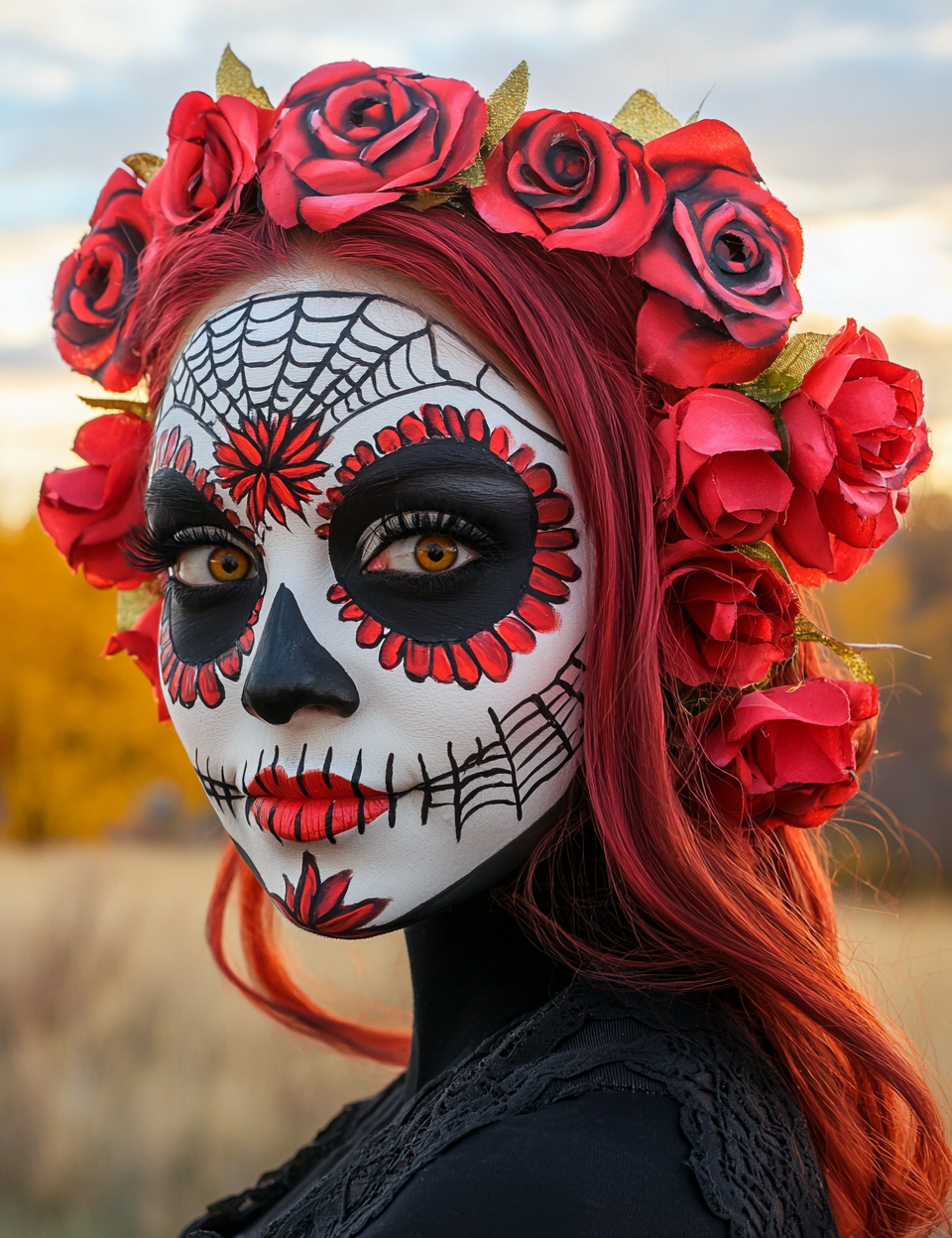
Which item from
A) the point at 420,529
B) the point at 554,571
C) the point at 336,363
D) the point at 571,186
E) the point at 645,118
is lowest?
the point at 554,571

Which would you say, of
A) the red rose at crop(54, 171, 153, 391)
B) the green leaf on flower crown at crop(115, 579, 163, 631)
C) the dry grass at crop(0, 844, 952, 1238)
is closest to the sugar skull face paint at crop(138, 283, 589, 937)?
the red rose at crop(54, 171, 153, 391)

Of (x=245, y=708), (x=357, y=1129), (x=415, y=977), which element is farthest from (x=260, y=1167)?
(x=245, y=708)

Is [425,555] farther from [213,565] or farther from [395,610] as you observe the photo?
[213,565]

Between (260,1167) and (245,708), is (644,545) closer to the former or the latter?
(245,708)

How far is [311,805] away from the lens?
64.4 inches

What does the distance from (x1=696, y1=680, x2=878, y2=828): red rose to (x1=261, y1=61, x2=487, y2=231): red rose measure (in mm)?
882

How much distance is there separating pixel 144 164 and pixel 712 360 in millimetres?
1169

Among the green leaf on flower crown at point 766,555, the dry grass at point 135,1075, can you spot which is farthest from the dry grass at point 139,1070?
the green leaf on flower crown at point 766,555

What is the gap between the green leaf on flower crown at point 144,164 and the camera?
2107 mm

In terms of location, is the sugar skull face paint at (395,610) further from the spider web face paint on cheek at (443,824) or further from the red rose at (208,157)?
the red rose at (208,157)

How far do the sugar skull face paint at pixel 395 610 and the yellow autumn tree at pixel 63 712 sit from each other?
1395cm

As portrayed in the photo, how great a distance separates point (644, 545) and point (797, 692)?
322mm

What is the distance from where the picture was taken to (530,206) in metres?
1.62

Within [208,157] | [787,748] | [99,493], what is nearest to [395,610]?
[787,748]
